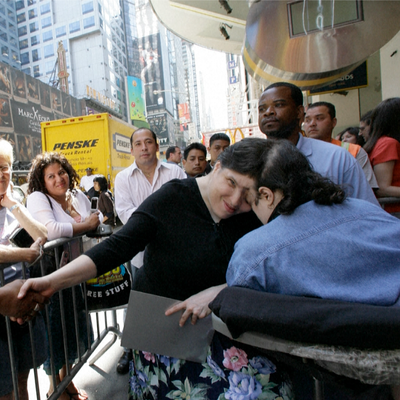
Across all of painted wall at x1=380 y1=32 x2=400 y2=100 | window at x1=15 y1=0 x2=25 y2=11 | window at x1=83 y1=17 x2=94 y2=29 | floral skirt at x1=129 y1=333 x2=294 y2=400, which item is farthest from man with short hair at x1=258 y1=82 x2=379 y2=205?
window at x1=15 y1=0 x2=25 y2=11

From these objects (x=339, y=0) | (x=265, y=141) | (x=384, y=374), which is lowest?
(x=384, y=374)

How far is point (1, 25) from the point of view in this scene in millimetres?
45500

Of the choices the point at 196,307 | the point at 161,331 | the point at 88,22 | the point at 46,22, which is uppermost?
the point at 46,22

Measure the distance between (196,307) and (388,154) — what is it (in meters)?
2.44

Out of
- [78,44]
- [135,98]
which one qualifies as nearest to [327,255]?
[135,98]

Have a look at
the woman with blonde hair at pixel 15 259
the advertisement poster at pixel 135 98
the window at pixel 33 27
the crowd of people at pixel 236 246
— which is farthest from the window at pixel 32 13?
the woman with blonde hair at pixel 15 259

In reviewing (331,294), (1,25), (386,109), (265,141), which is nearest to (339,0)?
(386,109)

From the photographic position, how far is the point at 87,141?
29.1 ft

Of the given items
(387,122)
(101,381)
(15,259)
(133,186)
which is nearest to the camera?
(15,259)

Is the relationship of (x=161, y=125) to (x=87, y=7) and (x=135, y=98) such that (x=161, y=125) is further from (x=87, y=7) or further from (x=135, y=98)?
(x=87, y=7)

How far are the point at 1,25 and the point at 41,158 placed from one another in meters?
60.1

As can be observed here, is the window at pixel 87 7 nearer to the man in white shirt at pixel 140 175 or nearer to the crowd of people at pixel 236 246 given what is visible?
the man in white shirt at pixel 140 175

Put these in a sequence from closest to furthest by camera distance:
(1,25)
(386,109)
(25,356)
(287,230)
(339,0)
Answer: (287,230), (25,356), (386,109), (339,0), (1,25)

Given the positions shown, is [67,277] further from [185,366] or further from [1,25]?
[1,25]
